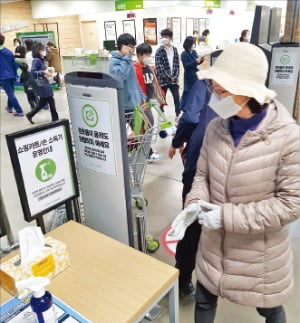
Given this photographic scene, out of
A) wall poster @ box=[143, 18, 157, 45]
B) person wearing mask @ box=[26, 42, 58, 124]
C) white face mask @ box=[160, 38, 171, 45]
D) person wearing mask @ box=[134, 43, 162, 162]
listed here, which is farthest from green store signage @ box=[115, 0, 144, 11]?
person wearing mask @ box=[134, 43, 162, 162]

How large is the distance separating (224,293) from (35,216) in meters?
0.83

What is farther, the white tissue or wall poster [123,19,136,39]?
wall poster [123,19,136,39]

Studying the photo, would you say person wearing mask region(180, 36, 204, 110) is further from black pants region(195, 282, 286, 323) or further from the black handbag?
black pants region(195, 282, 286, 323)

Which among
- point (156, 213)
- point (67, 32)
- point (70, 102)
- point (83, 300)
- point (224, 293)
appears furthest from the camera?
point (67, 32)

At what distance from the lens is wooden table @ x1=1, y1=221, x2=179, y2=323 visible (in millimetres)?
996

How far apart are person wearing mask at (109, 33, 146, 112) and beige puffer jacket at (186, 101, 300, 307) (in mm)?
2348

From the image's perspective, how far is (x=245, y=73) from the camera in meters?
1.03

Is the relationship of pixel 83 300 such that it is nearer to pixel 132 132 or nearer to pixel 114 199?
pixel 114 199

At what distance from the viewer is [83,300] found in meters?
1.03

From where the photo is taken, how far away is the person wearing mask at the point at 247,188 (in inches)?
40.9

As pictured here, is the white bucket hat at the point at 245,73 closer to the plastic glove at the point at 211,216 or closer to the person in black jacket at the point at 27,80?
the plastic glove at the point at 211,216

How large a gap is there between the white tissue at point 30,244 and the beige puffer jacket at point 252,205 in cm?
58

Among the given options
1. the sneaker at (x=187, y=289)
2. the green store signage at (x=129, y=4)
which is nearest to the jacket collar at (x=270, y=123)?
the sneaker at (x=187, y=289)

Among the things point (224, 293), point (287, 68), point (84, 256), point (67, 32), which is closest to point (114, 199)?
point (84, 256)
